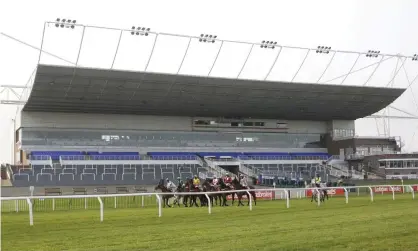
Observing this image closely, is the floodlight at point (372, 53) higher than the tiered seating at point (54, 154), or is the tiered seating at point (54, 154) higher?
the floodlight at point (372, 53)

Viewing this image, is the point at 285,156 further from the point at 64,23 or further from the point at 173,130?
the point at 64,23

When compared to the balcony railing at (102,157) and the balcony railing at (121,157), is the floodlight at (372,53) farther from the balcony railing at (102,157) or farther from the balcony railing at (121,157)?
the balcony railing at (102,157)

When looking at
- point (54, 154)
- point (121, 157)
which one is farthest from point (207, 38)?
point (54, 154)

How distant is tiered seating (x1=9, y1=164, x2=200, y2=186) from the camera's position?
45.5 metres

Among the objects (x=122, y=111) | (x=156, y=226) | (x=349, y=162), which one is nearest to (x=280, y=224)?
(x=156, y=226)

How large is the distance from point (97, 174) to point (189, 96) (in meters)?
11.5

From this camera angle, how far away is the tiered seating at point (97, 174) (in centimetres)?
4553

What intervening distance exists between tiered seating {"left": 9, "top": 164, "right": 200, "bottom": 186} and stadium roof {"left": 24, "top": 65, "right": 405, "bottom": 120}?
6.19 metres

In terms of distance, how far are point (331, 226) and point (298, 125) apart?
56323mm

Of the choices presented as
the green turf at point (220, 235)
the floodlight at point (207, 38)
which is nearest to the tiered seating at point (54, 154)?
the floodlight at point (207, 38)

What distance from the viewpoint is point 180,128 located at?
60.8 meters

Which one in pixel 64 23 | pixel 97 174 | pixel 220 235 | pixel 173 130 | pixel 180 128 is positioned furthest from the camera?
pixel 180 128

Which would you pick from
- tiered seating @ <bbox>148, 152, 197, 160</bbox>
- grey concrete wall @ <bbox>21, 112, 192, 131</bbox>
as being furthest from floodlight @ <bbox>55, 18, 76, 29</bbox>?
tiered seating @ <bbox>148, 152, 197, 160</bbox>

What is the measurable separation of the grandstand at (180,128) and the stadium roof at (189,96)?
0.11 meters
